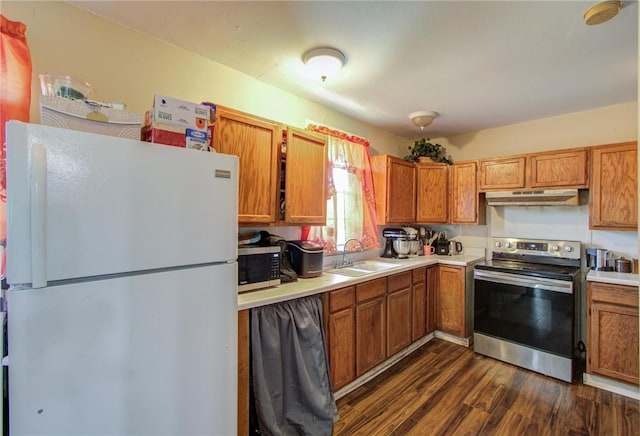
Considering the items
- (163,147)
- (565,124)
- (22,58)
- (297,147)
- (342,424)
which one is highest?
(565,124)

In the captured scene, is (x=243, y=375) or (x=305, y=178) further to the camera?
(x=305, y=178)

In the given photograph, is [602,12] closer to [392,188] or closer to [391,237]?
[392,188]

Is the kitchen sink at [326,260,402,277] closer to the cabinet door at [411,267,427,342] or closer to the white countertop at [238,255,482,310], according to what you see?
the white countertop at [238,255,482,310]

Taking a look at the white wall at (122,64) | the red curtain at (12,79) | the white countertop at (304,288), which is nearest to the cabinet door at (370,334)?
the white countertop at (304,288)

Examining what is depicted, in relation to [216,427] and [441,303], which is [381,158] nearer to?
[441,303]

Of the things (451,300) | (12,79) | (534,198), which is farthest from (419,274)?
(12,79)

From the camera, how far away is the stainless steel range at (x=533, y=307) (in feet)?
8.46

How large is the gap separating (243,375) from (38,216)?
1240 mm

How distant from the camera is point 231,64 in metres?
Result: 2.17

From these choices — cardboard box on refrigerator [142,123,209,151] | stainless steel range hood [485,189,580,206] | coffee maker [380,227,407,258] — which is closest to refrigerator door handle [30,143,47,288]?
cardboard box on refrigerator [142,123,209,151]

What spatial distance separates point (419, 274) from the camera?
3160 mm

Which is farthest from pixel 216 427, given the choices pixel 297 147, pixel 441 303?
pixel 441 303

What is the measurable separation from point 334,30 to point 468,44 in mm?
846

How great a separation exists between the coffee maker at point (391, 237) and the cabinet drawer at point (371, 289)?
0.89 m
